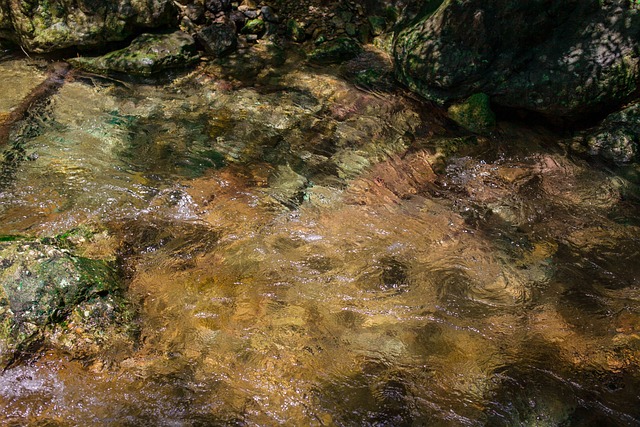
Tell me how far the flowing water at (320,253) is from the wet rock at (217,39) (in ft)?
1.11

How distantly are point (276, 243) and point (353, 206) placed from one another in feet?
3.21

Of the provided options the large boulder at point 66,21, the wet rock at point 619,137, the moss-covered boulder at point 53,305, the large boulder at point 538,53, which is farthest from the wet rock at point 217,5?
the wet rock at point 619,137

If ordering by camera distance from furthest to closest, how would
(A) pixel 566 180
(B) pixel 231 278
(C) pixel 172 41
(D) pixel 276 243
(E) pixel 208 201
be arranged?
(C) pixel 172 41 < (A) pixel 566 180 < (E) pixel 208 201 < (D) pixel 276 243 < (B) pixel 231 278

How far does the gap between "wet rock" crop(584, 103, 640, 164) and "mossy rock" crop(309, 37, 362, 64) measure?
11.0 feet

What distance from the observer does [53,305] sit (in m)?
A: 3.39

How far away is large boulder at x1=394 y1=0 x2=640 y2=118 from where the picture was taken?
578cm

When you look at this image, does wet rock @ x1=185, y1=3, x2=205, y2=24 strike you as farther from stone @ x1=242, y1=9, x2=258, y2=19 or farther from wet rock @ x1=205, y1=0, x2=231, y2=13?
stone @ x1=242, y1=9, x2=258, y2=19

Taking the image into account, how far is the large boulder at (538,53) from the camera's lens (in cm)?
578

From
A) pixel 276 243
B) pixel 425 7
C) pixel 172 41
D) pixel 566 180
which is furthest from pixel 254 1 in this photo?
pixel 566 180

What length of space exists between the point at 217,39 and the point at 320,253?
13.2ft

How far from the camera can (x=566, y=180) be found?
5516 mm

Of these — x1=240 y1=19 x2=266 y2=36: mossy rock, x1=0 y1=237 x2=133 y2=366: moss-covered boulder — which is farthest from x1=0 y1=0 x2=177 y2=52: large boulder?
x1=0 y1=237 x2=133 y2=366: moss-covered boulder

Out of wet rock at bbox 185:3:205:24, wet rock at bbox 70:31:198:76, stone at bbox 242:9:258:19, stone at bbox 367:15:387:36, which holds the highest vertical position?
stone at bbox 367:15:387:36

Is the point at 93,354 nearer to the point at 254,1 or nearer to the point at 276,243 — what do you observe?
the point at 276,243
